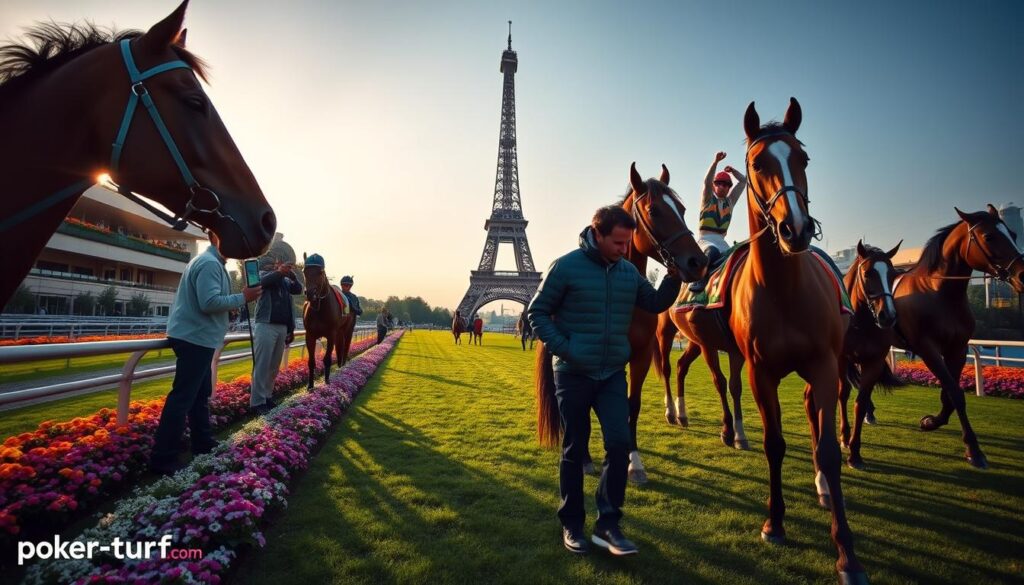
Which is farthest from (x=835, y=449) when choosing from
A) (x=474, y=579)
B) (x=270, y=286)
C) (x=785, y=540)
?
(x=270, y=286)

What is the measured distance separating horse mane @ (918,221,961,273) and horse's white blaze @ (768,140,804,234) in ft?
16.5

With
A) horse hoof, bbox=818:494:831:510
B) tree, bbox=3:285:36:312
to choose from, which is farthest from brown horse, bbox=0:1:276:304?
tree, bbox=3:285:36:312

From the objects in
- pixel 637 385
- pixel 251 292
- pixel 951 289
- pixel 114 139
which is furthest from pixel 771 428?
pixel 951 289

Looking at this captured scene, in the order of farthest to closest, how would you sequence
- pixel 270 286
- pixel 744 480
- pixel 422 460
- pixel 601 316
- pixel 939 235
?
pixel 270 286 → pixel 939 235 → pixel 422 460 → pixel 744 480 → pixel 601 316

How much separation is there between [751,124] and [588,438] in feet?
8.76

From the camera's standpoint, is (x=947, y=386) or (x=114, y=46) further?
(x=947, y=386)

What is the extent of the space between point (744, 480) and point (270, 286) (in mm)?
6848

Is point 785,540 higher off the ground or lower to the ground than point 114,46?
lower

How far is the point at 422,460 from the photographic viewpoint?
5.12m

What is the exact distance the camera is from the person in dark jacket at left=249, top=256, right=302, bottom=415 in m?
6.81

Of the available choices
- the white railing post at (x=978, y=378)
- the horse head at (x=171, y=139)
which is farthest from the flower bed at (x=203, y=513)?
the white railing post at (x=978, y=378)

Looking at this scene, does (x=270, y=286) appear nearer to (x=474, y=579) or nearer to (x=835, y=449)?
(x=474, y=579)

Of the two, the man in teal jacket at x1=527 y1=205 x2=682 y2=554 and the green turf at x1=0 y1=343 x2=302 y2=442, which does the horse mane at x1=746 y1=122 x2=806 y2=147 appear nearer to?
the man in teal jacket at x1=527 y1=205 x2=682 y2=554

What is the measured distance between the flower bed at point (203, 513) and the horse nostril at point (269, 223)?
5.80 ft
